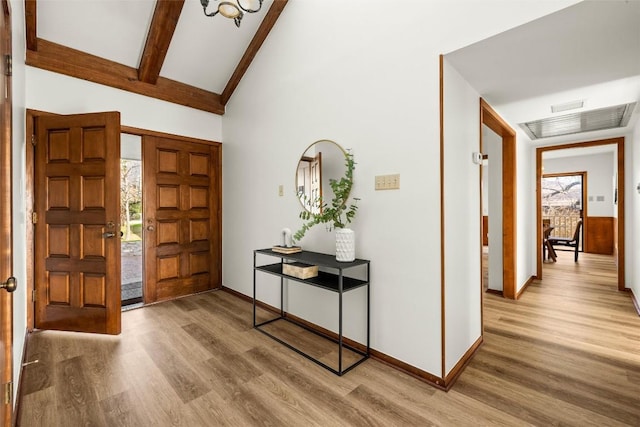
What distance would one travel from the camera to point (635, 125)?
3.55 metres

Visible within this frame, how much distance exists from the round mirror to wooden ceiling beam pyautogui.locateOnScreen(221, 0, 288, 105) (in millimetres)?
1566

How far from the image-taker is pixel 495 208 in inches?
156

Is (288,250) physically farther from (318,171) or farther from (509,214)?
(509,214)

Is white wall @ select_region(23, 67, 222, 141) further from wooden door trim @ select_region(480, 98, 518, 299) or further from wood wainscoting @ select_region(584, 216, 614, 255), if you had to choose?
wood wainscoting @ select_region(584, 216, 614, 255)

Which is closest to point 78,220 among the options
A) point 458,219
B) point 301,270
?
point 301,270

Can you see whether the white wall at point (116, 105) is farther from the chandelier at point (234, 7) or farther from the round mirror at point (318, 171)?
the round mirror at point (318, 171)

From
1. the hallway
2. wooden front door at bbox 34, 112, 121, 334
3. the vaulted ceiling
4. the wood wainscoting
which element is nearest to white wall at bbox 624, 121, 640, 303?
the hallway

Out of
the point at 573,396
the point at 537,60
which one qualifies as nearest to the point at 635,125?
the point at 537,60

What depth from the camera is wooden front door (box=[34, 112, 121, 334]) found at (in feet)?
9.04

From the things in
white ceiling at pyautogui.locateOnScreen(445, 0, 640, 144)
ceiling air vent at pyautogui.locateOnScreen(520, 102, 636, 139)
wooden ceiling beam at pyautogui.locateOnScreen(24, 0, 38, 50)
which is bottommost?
white ceiling at pyautogui.locateOnScreen(445, 0, 640, 144)

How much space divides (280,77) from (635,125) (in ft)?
13.5

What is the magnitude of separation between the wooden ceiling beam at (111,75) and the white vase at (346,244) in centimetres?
281

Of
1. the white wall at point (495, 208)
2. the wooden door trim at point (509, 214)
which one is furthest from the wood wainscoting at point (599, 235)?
the wooden door trim at point (509, 214)

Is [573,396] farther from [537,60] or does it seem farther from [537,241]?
[537,241]
